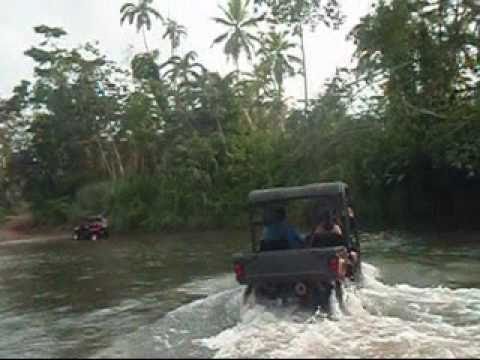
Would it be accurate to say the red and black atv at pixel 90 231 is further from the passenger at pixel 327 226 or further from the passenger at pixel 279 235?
the passenger at pixel 279 235

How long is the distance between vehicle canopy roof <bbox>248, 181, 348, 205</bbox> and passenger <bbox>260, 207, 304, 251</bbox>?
0.22 meters

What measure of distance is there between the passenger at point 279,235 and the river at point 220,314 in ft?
3.64

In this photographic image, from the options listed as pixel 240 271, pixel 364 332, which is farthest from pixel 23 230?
pixel 364 332

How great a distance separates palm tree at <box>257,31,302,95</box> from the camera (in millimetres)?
54469

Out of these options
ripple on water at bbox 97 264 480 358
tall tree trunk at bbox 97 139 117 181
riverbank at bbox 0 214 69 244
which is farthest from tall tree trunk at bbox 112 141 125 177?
ripple on water at bbox 97 264 480 358

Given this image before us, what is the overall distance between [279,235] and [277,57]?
44.5 metres

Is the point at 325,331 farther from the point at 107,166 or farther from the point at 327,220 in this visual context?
the point at 107,166

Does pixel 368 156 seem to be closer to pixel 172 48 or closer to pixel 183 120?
pixel 183 120

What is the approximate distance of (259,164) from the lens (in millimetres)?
42656

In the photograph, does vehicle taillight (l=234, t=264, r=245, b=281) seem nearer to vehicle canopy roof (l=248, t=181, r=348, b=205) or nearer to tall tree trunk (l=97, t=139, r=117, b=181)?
vehicle canopy roof (l=248, t=181, r=348, b=205)

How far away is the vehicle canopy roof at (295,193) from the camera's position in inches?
452

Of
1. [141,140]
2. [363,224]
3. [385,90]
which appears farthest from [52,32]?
[385,90]

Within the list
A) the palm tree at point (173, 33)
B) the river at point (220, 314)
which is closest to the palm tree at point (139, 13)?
the palm tree at point (173, 33)

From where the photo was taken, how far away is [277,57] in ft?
180
